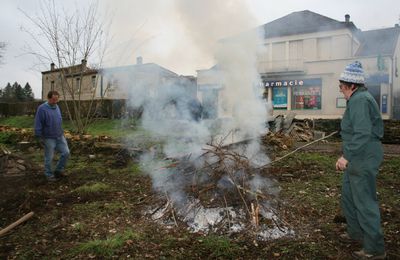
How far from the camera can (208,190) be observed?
490 cm

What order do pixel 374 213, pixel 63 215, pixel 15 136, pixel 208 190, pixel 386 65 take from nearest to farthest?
pixel 374 213
pixel 63 215
pixel 208 190
pixel 15 136
pixel 386 65

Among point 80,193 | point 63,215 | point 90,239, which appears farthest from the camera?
point 80,193

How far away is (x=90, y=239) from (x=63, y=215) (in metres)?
0.98

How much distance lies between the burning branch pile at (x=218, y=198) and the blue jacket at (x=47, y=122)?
94.5 inches

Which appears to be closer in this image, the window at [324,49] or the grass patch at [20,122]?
the window at [324,49]

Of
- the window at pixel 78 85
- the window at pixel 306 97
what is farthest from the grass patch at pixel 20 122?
the window at pixel 306 97

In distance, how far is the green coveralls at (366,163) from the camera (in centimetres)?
318

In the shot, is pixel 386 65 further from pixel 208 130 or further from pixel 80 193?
pixel 80 193

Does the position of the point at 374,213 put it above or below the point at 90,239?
above

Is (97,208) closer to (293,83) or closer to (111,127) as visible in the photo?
(111,127)

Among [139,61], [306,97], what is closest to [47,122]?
[139,61]

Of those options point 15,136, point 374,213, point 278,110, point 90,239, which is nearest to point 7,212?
point 90,239

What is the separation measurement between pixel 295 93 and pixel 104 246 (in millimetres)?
22049

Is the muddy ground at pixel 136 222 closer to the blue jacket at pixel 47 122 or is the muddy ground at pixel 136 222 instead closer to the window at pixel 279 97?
the blue jacket at pixel 47 122
